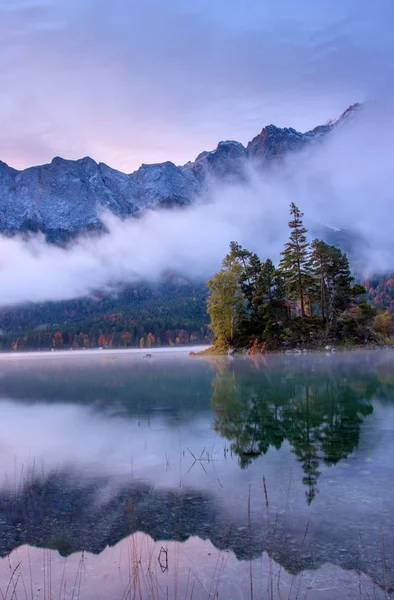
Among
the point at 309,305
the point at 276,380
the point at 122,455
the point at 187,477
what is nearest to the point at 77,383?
the point at 276,380

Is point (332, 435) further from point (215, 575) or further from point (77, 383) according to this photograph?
point (77, 383)

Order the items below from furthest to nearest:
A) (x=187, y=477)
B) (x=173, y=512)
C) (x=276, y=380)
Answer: (x=276, y=380) < (x=187, y=477) < (x=173, y=512)

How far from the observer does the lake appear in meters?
8.20

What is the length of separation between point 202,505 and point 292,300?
71580mm

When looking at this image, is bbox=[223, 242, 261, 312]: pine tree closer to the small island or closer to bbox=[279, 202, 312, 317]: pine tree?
the small island

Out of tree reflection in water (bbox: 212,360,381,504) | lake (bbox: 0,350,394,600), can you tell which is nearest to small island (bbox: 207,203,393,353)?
tree reflection in water (bbox: 212,360,381,504)

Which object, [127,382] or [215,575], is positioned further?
[127,382]

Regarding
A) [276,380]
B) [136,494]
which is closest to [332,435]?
[136,494]

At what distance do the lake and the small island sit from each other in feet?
169

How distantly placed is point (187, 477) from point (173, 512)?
285 cm

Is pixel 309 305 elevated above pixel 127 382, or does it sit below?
above

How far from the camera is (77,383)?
149 ft

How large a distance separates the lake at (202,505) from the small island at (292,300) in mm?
51543

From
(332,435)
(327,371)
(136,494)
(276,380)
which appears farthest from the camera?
(327,371)
